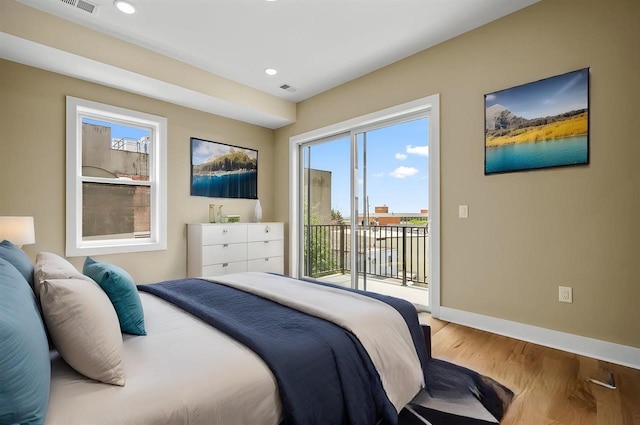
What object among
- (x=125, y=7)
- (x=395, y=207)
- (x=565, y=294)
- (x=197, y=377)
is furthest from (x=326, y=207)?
(x=197, y=377)

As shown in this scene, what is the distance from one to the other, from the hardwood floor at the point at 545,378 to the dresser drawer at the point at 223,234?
2584mm

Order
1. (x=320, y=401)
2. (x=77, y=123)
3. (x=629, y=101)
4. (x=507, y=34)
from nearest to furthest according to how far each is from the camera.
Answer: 1. (x=320, y=401)
2. (x=629, y=101)
3. (x=507, y=34)
4. (x=77, y=123)

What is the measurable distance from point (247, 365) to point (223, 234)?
9.97 feet

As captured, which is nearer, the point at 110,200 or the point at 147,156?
the point at 110,200

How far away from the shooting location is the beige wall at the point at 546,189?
87.4 inches

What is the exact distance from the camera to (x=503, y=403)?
174 cm

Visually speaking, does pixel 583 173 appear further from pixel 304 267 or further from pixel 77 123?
pixel 77 123

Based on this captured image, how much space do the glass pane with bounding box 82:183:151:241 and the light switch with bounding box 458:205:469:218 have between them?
3514 millimetres

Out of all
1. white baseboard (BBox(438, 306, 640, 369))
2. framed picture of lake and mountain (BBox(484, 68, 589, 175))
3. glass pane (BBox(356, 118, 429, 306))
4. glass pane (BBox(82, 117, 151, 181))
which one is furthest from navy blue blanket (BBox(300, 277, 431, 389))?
glass pane (BBox(82, 117, 151, 181))

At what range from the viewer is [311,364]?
1.24 meters

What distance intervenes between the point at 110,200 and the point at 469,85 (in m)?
3.98

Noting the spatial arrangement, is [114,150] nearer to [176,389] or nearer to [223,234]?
[223,234]

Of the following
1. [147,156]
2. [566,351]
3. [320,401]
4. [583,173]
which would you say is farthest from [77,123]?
[566,351]

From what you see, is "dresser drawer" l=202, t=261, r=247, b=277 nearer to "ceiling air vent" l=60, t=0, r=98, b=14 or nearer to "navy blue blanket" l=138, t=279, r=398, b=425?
"navy blue blanket" l=138, t=279, r=398, b=425
